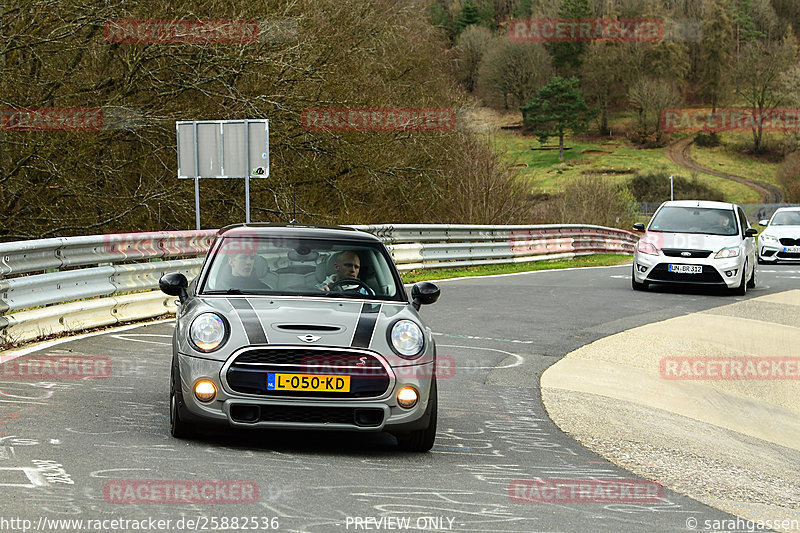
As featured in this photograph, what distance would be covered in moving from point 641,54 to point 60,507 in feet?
428

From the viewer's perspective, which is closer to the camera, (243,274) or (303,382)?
(303,382)

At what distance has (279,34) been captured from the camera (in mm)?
A: 20547

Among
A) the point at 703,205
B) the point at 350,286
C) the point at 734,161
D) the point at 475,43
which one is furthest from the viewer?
the point at 734,161

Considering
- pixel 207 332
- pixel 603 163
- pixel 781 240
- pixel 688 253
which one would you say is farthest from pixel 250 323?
pixel 603 163

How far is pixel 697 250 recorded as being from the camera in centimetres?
1927

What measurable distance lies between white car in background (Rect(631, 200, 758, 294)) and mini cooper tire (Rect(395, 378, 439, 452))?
1347 cm

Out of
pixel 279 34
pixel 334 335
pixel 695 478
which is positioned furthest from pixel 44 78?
pixel 695 478

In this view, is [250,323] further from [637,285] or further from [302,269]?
[637,285]

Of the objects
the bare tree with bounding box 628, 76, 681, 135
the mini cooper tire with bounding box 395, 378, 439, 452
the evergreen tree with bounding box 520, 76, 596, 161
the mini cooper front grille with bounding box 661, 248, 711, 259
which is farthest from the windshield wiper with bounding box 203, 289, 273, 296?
the bare tree with bounding box 628, 76, 681, 135

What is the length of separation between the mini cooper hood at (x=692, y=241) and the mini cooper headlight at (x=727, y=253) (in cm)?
8

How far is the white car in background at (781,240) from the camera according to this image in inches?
1209

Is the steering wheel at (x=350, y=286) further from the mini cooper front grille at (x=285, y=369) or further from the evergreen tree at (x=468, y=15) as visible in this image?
the evergreen tree at (x=468, y=15)

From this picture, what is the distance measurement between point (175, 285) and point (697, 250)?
45.7ft

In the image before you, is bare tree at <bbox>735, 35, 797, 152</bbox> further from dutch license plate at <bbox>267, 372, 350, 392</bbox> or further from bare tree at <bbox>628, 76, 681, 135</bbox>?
dutch license plate at <bbox>267, 372, 350, 392</bbox>
